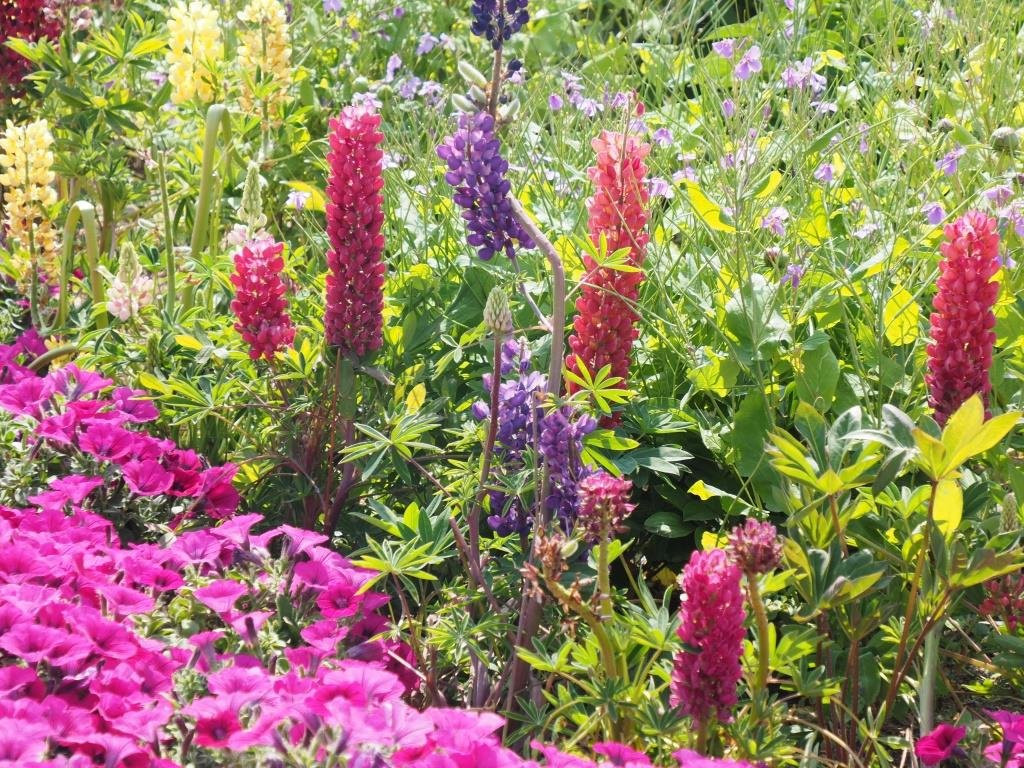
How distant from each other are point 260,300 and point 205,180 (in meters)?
0.83

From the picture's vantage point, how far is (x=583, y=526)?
158 cm

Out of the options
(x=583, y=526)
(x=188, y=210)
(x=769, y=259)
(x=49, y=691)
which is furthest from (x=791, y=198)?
(x=49, y=691)

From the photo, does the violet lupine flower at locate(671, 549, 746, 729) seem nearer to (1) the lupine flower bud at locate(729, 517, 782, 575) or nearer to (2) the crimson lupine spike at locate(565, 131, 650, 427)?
(1) the lupine flower bud at locate(729, 517, 782, 575)

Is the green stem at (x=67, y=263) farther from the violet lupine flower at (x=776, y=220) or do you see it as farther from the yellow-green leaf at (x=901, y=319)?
the yellow-green leaf at (x=901, y=319)

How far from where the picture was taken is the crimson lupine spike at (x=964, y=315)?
6.15 ft

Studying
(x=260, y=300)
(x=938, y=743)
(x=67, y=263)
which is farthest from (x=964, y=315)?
(x=67, y=263)

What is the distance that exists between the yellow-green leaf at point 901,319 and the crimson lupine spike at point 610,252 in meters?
0.64

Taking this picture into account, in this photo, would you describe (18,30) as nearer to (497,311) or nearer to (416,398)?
(416,398)

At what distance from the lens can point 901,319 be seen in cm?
263

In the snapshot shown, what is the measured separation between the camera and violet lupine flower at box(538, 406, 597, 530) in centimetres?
192

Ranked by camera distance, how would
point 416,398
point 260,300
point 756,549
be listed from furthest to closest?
point 260,300 < point 416,398 < point 756,549

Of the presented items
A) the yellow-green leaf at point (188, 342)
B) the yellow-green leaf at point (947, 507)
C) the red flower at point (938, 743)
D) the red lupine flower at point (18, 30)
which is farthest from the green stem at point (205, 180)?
the red flower at point (938, 743)

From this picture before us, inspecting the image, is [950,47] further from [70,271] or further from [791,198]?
[70,271]

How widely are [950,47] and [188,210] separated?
7.50ft
